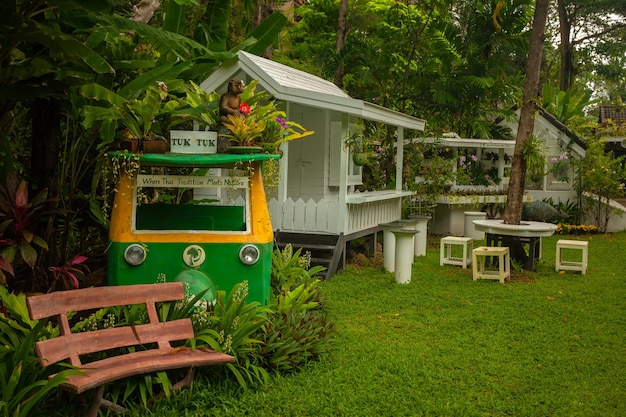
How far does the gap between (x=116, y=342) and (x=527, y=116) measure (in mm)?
8930

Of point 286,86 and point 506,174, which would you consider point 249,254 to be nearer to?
point 286,86

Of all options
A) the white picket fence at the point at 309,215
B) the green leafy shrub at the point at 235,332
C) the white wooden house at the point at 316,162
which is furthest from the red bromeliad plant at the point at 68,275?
the white picket fence at the point at 309,215

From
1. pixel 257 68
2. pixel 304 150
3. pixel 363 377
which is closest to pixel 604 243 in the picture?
pixel 304 150

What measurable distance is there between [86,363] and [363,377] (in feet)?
7.60

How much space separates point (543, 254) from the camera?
1439 centimetres

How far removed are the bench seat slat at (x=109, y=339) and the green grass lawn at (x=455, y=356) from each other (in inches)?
17.9

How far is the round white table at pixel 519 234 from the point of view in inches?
442

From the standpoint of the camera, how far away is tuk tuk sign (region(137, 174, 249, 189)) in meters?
6.16

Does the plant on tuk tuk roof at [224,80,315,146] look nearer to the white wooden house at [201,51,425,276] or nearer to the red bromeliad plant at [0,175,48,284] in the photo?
the red bromeliad plant at [0,175,48,284]

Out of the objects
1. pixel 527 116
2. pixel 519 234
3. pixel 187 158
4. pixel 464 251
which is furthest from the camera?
pixel 464 251

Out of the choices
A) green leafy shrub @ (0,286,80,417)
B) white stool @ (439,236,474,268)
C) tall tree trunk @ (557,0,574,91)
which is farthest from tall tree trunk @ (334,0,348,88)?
tall tree trunk @ (557,0,574,91)

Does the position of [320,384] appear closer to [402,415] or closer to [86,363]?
[402,415]

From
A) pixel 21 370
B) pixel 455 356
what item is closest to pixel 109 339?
pixel 21 370

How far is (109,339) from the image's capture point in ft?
16.0
